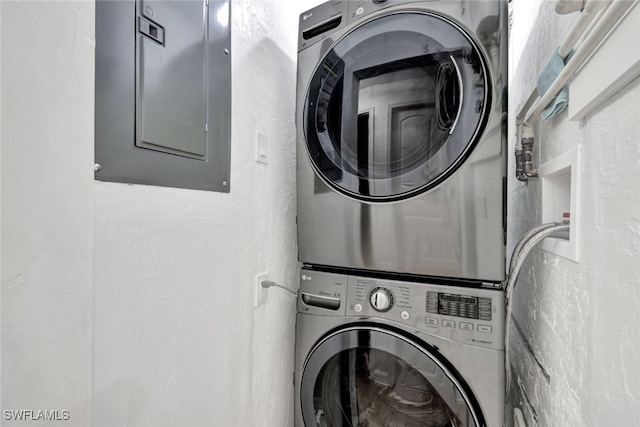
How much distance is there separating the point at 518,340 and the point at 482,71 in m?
0.90

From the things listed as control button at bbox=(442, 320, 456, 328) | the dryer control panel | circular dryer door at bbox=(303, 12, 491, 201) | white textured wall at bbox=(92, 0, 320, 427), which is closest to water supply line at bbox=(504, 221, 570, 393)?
the dryer control panel

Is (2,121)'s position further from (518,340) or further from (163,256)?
(518,340)

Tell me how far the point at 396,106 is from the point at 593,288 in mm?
655

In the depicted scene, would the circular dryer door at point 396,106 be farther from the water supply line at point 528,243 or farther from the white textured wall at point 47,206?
the white textured wall at point 47,206

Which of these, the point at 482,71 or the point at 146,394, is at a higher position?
the point at 482,71

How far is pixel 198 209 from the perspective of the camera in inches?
30.7

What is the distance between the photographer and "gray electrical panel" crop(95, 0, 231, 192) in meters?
0.57

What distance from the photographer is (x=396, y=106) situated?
0.89m

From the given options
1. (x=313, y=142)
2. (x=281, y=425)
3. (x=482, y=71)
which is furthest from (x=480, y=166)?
(x=281, y=425)

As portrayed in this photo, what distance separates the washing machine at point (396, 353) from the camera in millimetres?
758

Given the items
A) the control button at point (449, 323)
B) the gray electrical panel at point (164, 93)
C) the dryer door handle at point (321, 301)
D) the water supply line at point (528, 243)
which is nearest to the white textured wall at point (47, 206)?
the gray electrical panel at point (164, 93)

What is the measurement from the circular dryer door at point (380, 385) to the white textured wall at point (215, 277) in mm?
213

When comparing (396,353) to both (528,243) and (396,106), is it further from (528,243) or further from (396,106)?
(396,106)

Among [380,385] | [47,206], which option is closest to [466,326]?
[380,385]
